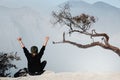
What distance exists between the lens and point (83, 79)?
457 inches

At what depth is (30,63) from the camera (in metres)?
7.48

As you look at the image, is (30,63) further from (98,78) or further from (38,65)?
(98,78)

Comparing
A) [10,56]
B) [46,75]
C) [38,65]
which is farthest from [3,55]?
[38,65]

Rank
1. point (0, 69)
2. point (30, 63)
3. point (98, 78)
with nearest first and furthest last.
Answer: point (30, 63) < point (98, 78) < point (0, 69)

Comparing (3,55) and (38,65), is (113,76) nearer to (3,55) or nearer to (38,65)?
(38,65)

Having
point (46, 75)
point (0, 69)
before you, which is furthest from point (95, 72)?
point (0, 69)

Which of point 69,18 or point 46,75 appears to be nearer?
point 46,75

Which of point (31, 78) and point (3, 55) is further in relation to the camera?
point (3, 55)

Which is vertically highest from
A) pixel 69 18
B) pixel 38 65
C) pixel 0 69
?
pixel 69 18

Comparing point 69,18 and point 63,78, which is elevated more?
point 69,18

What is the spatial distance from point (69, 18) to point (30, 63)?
9279 millimetres

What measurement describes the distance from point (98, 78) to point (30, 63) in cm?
453

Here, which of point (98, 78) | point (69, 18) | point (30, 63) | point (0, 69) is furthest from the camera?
point (0, 69)

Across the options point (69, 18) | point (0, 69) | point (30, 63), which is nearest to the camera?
point (30, 63)
